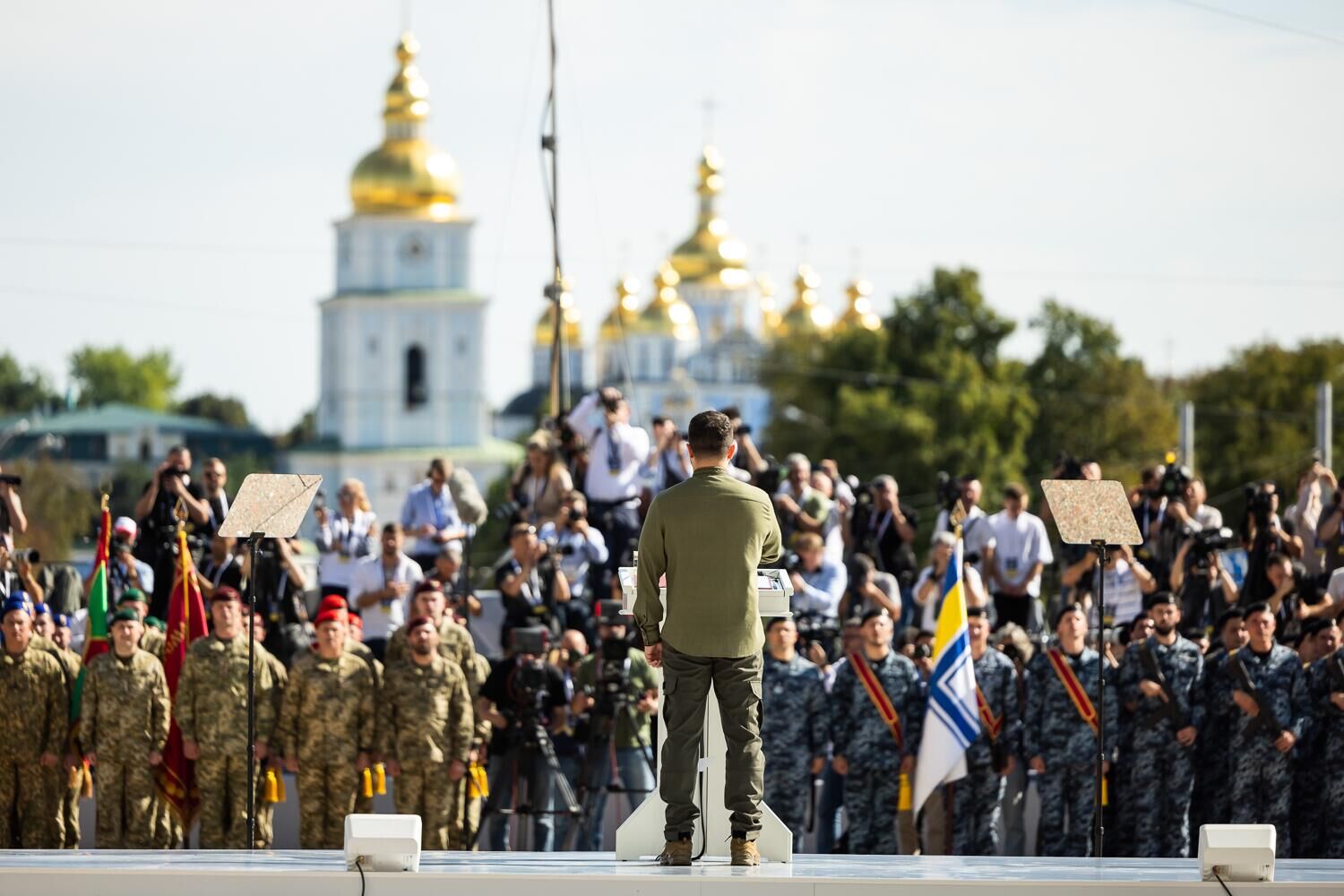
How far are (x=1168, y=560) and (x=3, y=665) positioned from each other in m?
7.54

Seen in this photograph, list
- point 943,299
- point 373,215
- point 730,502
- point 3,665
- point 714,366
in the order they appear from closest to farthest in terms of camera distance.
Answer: point 730,502 → point 3,665 → point 943,299 → point 373,215 → point 714,366

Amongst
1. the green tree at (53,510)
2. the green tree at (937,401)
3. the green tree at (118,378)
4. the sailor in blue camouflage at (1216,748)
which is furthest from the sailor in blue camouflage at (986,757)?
the green tree at (118,378)

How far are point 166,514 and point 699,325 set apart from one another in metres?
119

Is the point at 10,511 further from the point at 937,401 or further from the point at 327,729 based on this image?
the point at 937,401

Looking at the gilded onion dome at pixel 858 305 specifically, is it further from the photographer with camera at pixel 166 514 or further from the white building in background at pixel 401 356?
the photographer with camera at pixel 166 514

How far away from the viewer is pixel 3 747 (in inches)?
522

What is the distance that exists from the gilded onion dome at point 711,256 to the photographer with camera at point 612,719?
366 ft

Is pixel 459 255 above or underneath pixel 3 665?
above

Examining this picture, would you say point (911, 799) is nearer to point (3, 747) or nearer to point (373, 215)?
point (3, 747)

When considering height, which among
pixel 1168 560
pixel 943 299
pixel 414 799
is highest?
pixel 943 299

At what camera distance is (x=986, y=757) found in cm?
1352

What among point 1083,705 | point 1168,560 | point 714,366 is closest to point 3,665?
point 1083,705

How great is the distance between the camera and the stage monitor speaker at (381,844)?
8844 millimetres

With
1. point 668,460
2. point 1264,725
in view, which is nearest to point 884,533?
point 668,460
